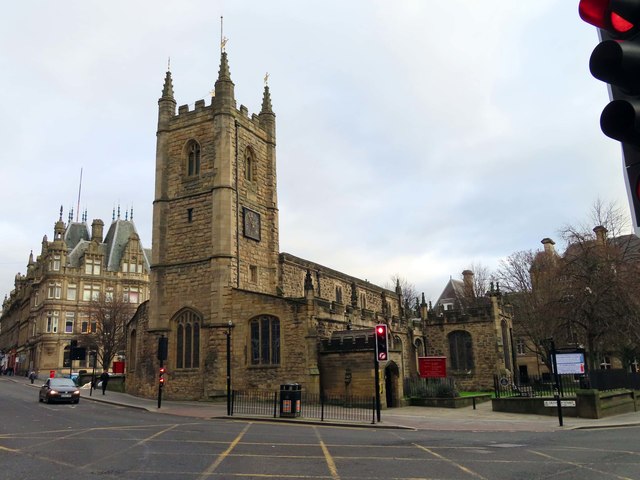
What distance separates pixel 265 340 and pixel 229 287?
3711 millimetres

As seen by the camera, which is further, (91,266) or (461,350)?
(91,266)

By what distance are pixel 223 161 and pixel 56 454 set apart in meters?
21.9

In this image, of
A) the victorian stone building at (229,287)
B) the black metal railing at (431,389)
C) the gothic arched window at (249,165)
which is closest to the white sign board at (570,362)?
the black metal railing at (431,389)

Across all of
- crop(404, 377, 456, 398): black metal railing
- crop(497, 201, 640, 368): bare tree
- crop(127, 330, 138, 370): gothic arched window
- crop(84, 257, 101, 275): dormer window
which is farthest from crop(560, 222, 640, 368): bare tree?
crop(84, 257, 101, 275): dormer window

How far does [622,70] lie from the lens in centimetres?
280

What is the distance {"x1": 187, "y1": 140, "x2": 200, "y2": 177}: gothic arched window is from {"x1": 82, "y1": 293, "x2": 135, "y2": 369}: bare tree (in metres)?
28.3

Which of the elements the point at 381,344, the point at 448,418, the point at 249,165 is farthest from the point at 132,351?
the point at 448,418

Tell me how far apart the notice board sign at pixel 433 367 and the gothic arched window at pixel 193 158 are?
17.9 metres

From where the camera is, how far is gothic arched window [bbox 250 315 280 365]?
28828 mm

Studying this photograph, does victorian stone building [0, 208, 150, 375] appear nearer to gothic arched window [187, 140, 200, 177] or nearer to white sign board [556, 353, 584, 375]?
gothic arched window [187, 140, 200, 177]

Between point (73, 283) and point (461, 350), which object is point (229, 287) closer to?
point (461, 350)

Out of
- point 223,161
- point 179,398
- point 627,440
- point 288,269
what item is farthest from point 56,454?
point 288,269

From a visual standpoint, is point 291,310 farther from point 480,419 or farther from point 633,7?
point 633,7

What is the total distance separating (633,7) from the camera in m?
2.86
